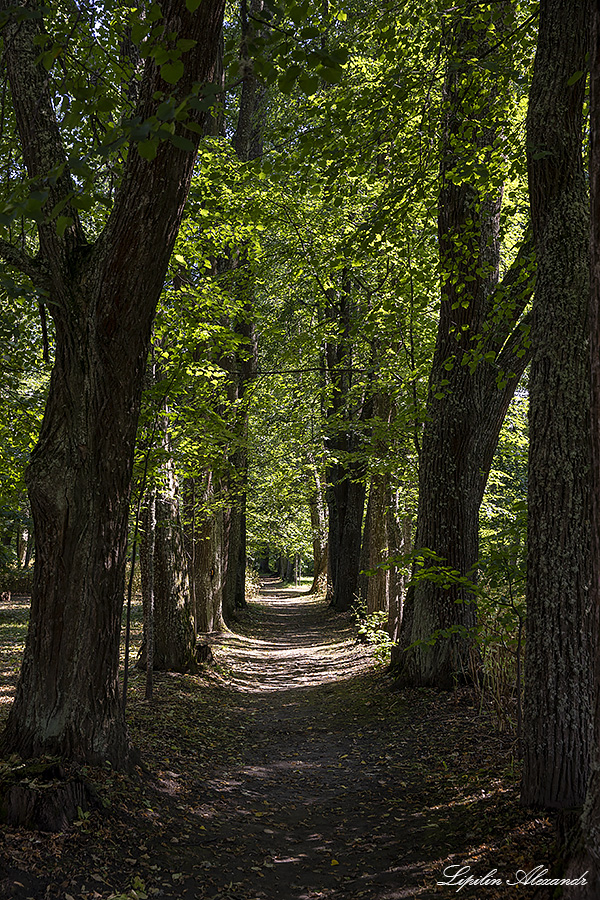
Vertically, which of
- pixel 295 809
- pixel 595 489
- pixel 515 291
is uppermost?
pixel 515 291

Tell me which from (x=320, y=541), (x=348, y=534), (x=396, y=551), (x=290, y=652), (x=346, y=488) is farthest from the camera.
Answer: (x=320, y=541)

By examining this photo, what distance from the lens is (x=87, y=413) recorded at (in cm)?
458

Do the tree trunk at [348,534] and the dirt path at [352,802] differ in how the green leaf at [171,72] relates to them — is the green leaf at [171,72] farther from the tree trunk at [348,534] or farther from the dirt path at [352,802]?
the tree trunk at [348,534]

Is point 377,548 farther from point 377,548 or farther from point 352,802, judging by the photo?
point 352,802

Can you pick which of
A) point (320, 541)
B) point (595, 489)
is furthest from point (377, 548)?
point (320, 541)

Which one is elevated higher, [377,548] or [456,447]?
[456,447]

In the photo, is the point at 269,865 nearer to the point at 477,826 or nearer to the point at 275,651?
the point at 477,826

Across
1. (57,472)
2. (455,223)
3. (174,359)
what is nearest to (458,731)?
(57,472)

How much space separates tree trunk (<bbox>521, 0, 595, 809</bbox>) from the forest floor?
0.52 m

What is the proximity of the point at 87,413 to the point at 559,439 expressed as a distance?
3.28 metres

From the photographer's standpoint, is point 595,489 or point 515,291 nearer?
point 595,489

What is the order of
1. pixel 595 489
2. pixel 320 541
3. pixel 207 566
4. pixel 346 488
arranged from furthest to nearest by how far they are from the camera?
1. pixel 320 541
2. pixel 346 488
3. pixel 207 566
4. pixel 595 489

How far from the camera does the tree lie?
439cm

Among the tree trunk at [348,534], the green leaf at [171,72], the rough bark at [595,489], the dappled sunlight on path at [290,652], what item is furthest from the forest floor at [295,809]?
the tree trunk at [348,534]
